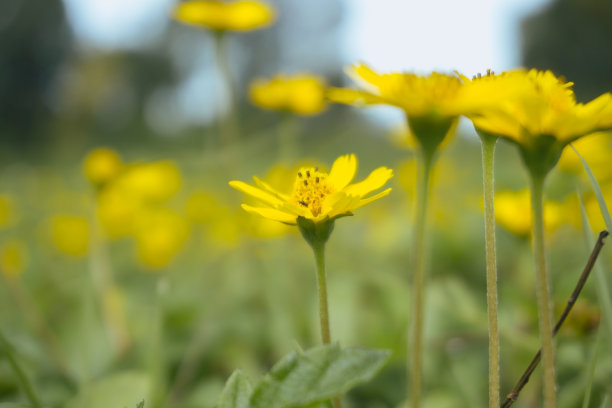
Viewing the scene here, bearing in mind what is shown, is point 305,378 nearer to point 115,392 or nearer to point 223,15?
point 115,392

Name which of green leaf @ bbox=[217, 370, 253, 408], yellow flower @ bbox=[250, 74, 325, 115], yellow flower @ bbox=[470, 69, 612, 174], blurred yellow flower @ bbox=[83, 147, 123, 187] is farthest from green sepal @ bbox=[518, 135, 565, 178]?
blurred yellow flower @ bbox=[83, 147, 123, 187]

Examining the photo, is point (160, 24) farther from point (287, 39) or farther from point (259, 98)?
point (259, 98)

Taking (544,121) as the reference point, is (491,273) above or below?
below

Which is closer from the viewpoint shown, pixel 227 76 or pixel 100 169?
pixel 100 169

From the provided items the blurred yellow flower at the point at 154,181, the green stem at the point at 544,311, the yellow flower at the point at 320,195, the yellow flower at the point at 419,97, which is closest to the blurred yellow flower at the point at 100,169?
the blurred yellow flower at the point at 154,181

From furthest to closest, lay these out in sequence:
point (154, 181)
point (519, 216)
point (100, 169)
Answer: point (154, 181) → point (100, 169) → point (519, 216)

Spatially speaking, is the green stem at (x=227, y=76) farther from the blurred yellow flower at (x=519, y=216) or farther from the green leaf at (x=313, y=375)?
the green leaf at (x=313, y=375)

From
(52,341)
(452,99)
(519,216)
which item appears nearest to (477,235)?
(519,216)

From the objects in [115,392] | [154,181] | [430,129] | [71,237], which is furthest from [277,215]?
[71,237]
